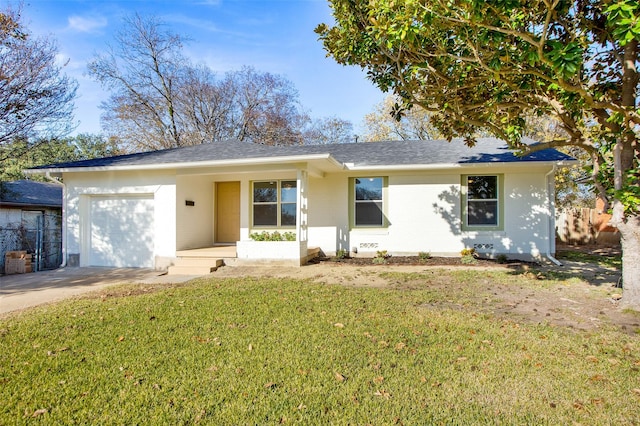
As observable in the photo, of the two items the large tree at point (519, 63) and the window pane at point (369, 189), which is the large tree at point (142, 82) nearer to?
the window pane at point (369, 189)

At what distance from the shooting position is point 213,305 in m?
5.83

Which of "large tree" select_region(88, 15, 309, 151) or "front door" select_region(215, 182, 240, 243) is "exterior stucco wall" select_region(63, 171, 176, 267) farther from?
"large tree" select_region(88, 15, 309, 151)

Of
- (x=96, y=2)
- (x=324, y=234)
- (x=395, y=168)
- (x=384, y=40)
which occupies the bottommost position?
(x=324, y=234)

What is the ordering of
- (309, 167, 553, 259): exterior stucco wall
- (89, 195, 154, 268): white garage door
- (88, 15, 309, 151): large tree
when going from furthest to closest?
1. (88, 15, 309, 151): large tree
2. (89, 195, 154, 268): white garage door
3. (309, 167, 553, 259): exterior stucco wall

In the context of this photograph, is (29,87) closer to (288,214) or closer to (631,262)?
(288,214)

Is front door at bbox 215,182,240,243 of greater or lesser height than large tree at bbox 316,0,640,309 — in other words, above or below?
below

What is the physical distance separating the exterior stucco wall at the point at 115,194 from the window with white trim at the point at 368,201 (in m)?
5.55

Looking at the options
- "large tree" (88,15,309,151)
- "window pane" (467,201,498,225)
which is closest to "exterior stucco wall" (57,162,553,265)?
"window pane" (467,201,498,225)

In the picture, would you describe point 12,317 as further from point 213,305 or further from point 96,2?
point 96,2

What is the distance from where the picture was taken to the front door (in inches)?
488

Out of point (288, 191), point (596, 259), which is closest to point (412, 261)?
point (288, 191)

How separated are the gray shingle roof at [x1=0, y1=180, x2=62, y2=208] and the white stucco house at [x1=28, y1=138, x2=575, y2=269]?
3411mm

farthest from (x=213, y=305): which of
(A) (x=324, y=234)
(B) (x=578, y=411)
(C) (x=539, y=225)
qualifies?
(C) (x=539, y=225)

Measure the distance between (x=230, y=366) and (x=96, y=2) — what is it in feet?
42.0
